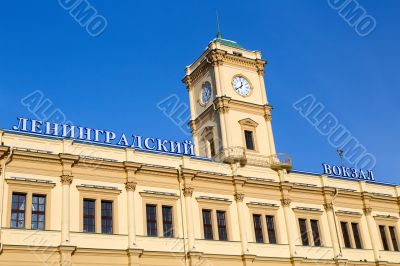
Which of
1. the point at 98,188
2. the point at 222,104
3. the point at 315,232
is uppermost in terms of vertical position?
the point at 222,104

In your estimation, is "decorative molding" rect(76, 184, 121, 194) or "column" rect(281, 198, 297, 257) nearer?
"decorative molding" rect(76, 184, 121, 194)

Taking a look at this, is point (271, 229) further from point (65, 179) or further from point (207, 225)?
point (65, 179)

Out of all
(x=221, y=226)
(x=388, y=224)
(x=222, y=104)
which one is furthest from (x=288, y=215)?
(x=222, y=104)

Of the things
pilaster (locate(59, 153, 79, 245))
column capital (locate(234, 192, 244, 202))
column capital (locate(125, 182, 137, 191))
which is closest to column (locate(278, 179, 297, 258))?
column capital (locate(234, 192, 244, 202))

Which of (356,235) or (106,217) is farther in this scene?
(356,235)

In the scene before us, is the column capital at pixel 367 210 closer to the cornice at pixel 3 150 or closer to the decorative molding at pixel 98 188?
the decorative molding at pixel 98 188

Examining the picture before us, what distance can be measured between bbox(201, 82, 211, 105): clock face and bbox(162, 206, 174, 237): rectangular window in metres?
15.4

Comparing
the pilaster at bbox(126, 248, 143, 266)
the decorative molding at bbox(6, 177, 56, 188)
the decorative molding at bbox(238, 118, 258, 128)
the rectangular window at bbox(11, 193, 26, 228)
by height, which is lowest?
the pilaster at bbox(126, 248, 143, 266)

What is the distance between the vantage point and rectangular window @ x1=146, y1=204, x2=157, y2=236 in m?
37.3

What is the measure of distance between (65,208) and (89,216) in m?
1.90

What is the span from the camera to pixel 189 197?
129 ft

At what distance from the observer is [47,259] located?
108ft

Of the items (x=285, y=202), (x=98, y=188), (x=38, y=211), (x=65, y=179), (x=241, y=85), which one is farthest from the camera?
(x=241, y=85)

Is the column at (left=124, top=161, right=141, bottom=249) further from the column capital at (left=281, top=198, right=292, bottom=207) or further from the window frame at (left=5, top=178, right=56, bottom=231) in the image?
the column capital at (left=281, top=198, right=292, bottom=207)
